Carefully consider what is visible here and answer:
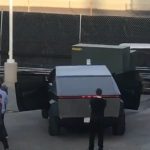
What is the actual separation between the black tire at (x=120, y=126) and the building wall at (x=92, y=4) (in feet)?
75.0

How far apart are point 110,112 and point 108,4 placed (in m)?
23.8

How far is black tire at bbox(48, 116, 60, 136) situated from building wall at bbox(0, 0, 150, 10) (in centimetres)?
2298

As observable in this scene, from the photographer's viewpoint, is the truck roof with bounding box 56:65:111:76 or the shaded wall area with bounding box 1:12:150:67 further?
the shaded wall area with bounding box 1:12:150:67

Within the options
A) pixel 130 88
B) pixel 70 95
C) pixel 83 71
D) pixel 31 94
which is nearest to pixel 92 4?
pixel 130 88

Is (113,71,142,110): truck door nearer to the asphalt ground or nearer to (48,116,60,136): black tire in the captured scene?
the asphalt ground

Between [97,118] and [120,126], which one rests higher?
[97,118]

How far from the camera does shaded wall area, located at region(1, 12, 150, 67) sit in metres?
27.0

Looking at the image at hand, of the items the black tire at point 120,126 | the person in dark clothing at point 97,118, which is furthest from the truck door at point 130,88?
the person in dark clothing at point 97,118

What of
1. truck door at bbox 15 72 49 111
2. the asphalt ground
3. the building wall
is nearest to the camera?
the asphalt ground

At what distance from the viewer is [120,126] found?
52.3 ft

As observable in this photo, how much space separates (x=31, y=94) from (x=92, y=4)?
22.3m

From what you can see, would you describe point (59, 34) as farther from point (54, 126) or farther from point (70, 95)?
point (70, 95)

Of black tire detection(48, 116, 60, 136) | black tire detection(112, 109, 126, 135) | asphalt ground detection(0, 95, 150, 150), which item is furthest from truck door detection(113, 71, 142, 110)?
black tire detection(48, 116, 60, 136)

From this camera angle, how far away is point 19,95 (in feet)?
55.1
